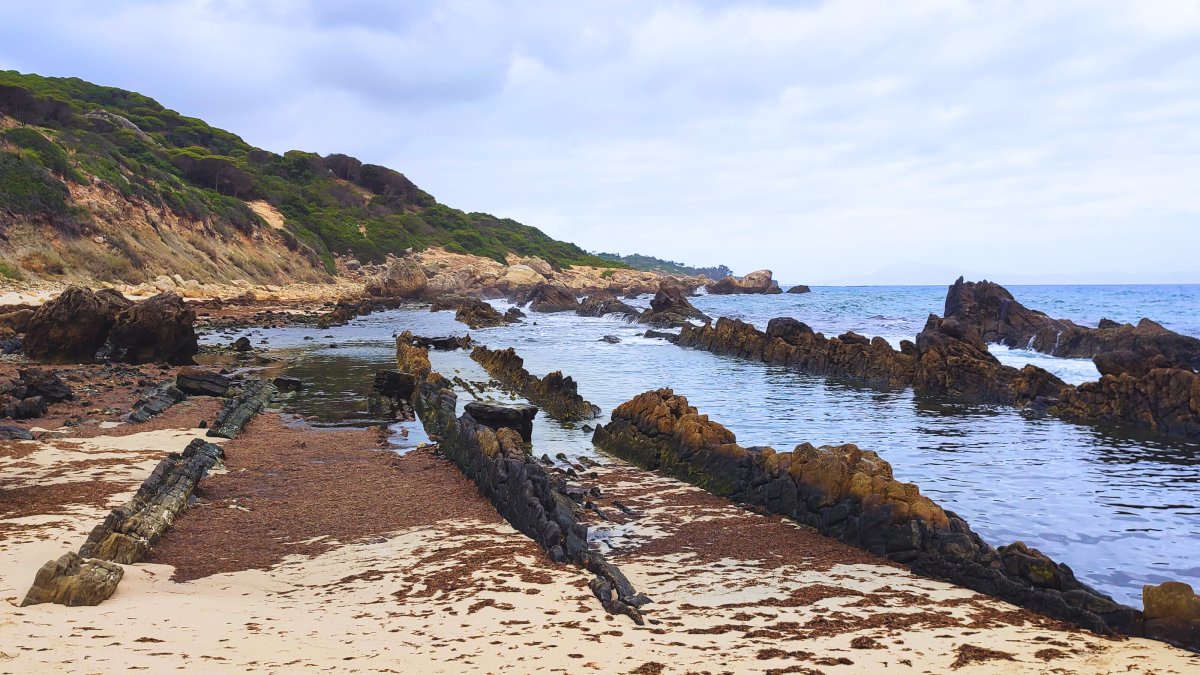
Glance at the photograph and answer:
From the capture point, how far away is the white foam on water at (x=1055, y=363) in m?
24.2

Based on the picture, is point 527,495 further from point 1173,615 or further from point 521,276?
point 521,276

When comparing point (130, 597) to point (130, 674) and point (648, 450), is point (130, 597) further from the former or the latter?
point (648, 450)

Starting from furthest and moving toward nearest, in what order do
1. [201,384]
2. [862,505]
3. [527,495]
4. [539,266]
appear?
[539,266] → [201,384] → [527,495] → [862,505]

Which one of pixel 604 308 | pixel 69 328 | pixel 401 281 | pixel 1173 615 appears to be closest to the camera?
pixel 1173 615

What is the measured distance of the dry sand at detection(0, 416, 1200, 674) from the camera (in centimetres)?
498

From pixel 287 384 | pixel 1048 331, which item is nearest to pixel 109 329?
pixel 287 384

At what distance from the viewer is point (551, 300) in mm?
64188

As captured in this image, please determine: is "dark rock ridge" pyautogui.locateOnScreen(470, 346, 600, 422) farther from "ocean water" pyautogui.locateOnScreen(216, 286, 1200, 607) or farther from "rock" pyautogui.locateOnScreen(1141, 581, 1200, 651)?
"rock" pyautogui.locateOnScreen(1141, 581, 1200, 651)

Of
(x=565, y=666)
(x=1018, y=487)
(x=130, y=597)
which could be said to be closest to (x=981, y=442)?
(x=1018, y=487)

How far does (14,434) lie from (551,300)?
52920mm

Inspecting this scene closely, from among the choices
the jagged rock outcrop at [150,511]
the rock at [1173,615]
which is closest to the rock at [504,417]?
the jagged rock outcrop at [150,511]

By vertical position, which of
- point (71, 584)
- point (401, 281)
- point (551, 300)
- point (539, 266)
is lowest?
point (71, 584)

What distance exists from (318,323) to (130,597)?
124 feet

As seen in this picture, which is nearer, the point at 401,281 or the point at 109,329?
the point at 109,329
